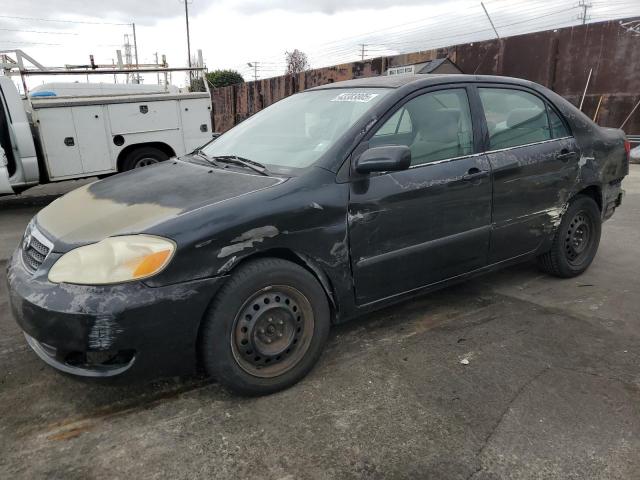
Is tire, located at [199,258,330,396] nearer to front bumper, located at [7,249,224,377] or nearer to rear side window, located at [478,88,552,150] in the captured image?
front bumper, located at [7,249,224,377]

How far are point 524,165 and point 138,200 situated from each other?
2.59 meters

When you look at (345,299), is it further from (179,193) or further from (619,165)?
(619,165)

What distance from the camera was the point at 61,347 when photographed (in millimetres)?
2236

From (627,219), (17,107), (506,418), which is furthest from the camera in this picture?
(17,107)

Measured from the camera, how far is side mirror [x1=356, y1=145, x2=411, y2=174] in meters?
2.68

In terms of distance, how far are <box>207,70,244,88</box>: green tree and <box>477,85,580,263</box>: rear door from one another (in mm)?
32618

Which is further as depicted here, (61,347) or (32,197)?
(32,197)

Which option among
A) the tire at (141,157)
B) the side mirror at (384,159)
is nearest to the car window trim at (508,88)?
the side mirror at (384,159)

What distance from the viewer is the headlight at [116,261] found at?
2.20m

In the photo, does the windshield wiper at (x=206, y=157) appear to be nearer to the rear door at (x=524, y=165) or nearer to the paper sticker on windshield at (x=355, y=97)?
the paper sticker on windshield at (x=355, y=97)

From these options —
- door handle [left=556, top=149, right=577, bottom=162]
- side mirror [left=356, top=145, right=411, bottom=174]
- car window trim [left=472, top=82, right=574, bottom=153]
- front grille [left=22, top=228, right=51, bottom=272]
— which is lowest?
front grille [left=22, top=228, right=51, bottom=272]

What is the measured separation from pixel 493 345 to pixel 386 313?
31.4 inches

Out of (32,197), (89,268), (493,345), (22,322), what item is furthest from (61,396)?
(32,197)

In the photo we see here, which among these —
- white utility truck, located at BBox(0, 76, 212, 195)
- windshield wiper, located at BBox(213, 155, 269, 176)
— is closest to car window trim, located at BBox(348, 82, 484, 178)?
windshield wiper, located at BBox(213, 155, 269, 176)
